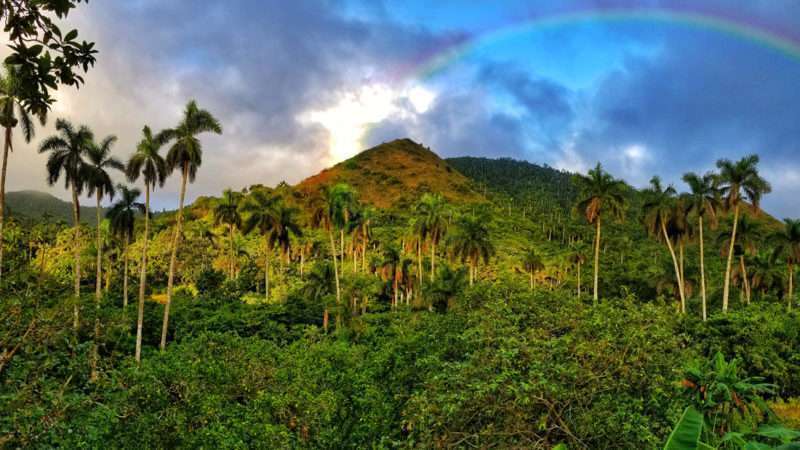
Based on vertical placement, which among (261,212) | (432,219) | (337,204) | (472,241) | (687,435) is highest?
(337,204)

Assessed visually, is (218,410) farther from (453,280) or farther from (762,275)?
(762,275)

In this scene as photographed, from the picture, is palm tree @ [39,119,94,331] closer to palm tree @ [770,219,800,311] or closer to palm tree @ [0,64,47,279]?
palm tree @ [0,64,47,279]

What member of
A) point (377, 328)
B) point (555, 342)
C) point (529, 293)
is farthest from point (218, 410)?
point (377, 328)

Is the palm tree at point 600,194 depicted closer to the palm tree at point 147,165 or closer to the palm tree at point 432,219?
the palm tree at point 432,219

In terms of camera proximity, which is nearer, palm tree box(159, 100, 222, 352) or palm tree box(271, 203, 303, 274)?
palm tree box(159, 100, 222, 352)

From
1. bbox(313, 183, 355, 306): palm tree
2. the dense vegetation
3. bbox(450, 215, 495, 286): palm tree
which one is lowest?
the dense vegetation

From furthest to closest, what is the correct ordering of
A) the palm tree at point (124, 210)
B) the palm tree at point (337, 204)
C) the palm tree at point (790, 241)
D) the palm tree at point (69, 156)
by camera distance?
the palm tree at point (790, 241)
the palm tree at point (337, 204)
the palm tree at point (124, 210)
the palm tree at point (69, 156)

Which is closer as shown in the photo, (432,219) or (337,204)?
(337,204)

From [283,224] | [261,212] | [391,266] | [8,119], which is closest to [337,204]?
[283,224]

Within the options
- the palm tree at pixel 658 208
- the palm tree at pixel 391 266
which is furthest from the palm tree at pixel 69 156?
the palm tree at pixel 658 208

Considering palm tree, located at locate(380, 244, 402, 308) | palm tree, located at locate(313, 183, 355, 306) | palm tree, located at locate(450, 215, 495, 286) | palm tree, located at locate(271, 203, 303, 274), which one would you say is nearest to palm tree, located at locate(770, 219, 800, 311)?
palm tree, located at locate(450, 215, 495, 286)

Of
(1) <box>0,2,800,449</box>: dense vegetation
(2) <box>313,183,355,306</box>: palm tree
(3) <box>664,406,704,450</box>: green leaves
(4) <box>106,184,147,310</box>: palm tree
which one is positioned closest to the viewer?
(3) <box>664,406,704,450</box>: green leaves

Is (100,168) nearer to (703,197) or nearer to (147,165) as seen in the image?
(147,165)

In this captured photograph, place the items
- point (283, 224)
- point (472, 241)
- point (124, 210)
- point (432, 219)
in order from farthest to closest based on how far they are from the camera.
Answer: point (472, 241) → point (432, 219) → point (283, 224) → point (124, 210)
